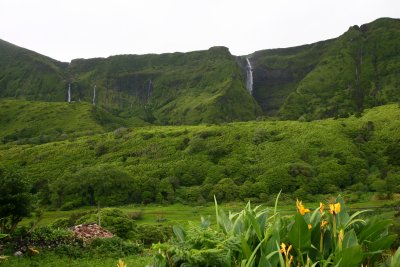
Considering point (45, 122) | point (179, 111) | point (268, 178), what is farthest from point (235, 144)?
point (179, 111)

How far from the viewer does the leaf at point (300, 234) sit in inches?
182

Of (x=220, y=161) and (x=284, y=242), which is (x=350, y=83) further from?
(x=284, y=242)

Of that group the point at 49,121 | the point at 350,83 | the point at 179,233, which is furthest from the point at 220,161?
the point at 350,83

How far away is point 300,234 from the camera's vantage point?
15.3 ft

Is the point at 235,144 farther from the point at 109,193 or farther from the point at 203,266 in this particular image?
the point at 203,266

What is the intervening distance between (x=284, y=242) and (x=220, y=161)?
94.6 m

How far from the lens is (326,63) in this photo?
7805 inches

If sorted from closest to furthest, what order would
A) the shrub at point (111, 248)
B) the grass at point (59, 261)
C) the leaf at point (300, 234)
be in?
the leaf at point (300, 234)
the grass at point (59, 261)
the shrub at point (111, 248)

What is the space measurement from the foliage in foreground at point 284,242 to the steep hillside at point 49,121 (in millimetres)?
131893

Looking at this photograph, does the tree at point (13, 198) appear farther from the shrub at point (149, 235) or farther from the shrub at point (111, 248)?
the shrub at point (149, 235)

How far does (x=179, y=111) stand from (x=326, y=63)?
69490mm

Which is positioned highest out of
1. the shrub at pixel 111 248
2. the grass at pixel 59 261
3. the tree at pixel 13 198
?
the tree at pixel 13 198

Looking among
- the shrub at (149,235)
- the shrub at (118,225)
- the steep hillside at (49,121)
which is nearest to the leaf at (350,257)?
the shrub at (149,235)

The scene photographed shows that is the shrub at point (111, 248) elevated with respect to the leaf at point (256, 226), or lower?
lower
